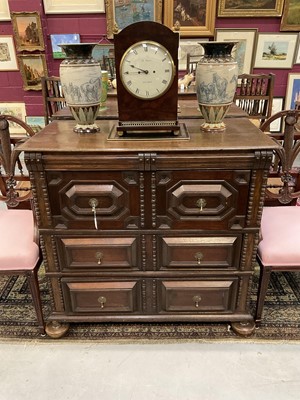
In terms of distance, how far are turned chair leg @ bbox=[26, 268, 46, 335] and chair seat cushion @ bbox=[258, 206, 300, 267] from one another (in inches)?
43.6

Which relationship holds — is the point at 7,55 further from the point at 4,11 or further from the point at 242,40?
the point at 242,40

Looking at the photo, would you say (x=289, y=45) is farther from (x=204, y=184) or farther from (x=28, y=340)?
(x=28, y=340)

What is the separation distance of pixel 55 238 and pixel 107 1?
3.11m

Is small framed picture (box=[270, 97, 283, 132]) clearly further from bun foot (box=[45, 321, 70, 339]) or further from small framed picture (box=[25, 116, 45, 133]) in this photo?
bun foot (box=[45, 321, 70, 339])

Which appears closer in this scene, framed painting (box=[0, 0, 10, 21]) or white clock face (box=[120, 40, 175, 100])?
white clock face (box=[120, 40, 175, 100])

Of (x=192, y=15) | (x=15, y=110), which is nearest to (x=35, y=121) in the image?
(x=15, y=110)

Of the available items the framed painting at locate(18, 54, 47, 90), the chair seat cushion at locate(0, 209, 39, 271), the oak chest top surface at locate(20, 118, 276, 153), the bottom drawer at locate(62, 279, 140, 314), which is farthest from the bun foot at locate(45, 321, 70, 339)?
the framed painting at locate(18, 54, 47, 90)

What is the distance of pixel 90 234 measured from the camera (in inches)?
59.3

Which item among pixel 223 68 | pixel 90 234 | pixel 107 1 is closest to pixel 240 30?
pixel 107 1

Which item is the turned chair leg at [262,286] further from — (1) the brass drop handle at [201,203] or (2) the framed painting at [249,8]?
(2) the framed painting at [249,8]

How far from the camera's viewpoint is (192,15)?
11.9 ft

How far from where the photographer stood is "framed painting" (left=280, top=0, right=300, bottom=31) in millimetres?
3559

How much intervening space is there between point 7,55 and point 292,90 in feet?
11.0

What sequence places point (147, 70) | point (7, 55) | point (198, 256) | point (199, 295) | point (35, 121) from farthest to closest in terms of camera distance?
point (35, 121) → point (7, 55) → point (199, 295) → point (198, 256) → point (147, 70)
